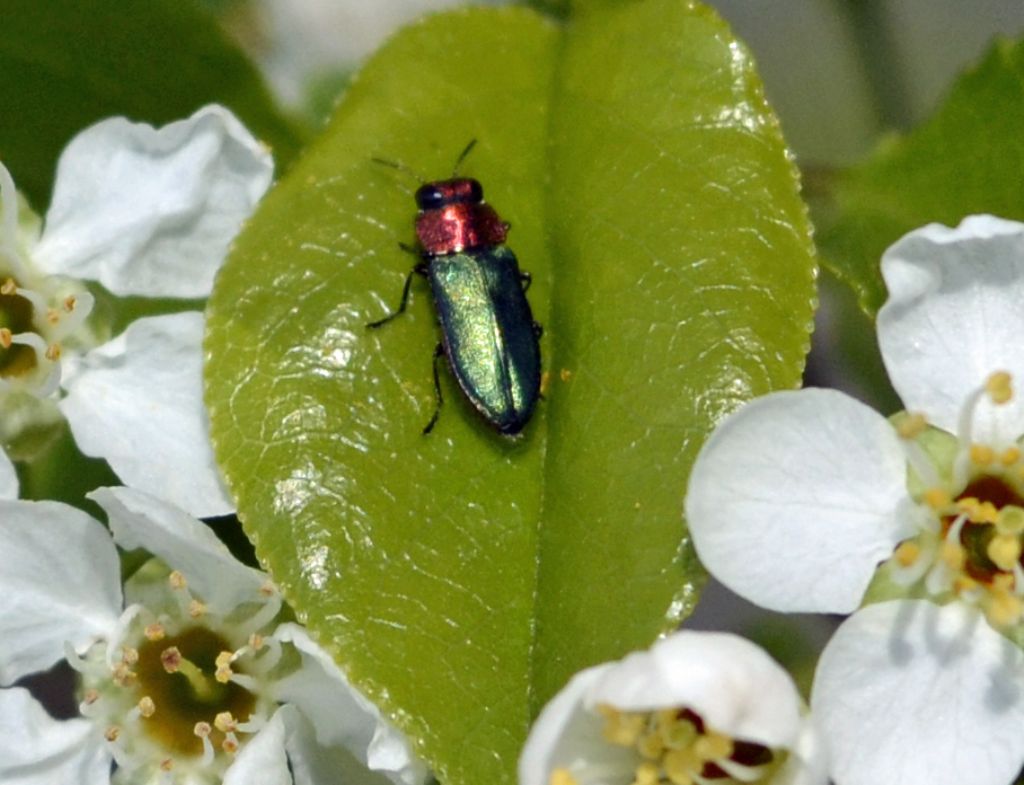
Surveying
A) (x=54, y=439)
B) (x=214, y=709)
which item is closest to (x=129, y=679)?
(x=214, y=709)

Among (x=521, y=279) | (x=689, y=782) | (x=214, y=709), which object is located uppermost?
(x=521, y=279)

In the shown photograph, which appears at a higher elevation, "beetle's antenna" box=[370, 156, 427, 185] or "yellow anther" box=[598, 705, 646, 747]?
"beetle's antenna" box=[370, 156, 427, 185]

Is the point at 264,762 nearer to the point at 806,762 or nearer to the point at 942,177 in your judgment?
the point at 806,762

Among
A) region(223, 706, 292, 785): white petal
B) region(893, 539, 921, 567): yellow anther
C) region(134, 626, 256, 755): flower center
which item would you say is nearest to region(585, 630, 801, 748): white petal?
region(893, 539, 921, 567): yellow anther

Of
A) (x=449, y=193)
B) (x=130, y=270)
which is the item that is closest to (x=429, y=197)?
(x=449, y=193)

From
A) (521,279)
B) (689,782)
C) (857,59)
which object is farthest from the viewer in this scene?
(857,59)

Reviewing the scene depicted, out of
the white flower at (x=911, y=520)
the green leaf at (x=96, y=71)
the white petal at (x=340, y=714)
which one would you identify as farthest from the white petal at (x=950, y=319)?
the green leaf at (x=96, y=71)

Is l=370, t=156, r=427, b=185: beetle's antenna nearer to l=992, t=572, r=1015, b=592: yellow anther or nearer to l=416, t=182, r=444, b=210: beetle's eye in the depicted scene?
l=416, t=182, r=444, b=210: beetle's eye

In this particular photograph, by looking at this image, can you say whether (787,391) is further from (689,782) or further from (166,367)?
(166,367)
